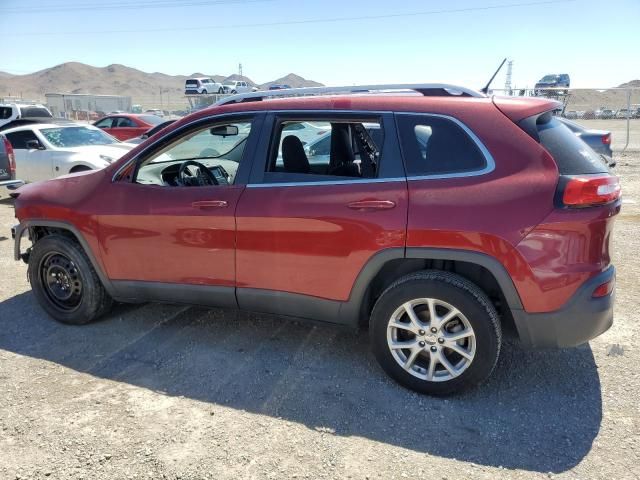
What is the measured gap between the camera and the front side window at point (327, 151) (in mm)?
3127

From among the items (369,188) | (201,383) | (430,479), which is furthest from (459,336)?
(201,383)

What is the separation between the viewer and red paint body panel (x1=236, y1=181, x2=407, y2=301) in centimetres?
287

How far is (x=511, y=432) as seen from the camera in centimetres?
265

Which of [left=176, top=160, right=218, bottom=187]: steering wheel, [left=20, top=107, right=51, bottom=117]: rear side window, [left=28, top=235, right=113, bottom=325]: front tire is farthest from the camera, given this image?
[left=20, top=107, right=51, bottom=117]: rear side window

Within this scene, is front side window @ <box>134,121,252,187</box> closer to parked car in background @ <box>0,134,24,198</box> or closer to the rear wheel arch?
the rear wheel arch

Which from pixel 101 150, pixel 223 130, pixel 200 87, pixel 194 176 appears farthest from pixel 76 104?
pixel 223 130

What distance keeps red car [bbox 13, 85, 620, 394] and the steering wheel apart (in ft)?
0.60

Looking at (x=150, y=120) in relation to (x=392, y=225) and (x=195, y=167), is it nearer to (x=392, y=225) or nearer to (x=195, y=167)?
(x=195, y=167)

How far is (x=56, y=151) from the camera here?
909 centimetres

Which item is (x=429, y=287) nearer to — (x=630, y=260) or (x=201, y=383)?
(x=201, y=383)

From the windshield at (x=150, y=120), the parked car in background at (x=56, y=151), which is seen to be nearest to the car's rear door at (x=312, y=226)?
the parked car in background at (x=56, y=151)

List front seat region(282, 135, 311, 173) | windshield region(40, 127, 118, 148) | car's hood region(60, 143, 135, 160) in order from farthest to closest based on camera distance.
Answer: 1. windshield region(40, 127, 118, 148)
2. car's hood region(60, 143, 135, 160)
3. front seat region(282, 135, 311, 173)

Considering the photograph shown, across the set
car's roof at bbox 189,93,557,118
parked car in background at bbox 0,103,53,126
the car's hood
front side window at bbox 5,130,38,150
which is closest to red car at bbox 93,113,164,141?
parked car in background at bbox 0,103,53,126

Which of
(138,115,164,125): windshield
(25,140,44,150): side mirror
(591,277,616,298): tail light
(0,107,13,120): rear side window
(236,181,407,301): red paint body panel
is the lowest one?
(591,277,616,298): tail light
